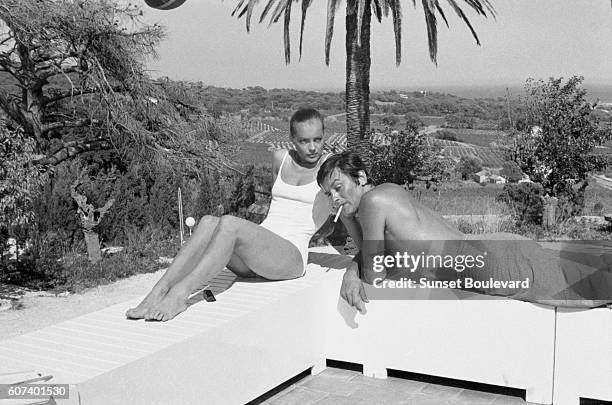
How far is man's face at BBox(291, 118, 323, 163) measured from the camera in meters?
3.68

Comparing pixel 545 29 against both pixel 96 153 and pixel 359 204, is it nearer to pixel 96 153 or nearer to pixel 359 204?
pixel 96 153

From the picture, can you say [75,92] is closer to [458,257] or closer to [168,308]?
[168,308]

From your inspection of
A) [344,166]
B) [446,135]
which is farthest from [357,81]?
[446,135]

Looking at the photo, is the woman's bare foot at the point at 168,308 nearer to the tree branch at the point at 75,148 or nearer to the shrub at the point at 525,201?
the tree branch at the point at 75,148

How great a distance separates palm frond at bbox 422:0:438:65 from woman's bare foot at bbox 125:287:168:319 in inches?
337

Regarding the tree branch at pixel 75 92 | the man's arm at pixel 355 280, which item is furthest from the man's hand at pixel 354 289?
the tree branch at pixel 75 92

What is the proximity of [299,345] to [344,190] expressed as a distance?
760 millimetres

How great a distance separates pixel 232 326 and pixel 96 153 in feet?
24.0

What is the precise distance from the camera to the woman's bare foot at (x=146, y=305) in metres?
2.98

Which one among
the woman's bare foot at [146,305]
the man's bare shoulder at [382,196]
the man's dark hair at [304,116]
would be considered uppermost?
the man's dark hair at [304,116]

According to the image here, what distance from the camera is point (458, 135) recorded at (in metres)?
32.5

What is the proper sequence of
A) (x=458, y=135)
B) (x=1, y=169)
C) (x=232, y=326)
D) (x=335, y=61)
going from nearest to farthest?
(x=232, y=326), (x=1, y=169), (x=335, y=61), (x=458, y=135)

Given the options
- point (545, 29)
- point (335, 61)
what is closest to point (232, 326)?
point (335, 61)

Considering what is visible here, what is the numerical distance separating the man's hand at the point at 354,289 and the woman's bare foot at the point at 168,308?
2.62 feet
